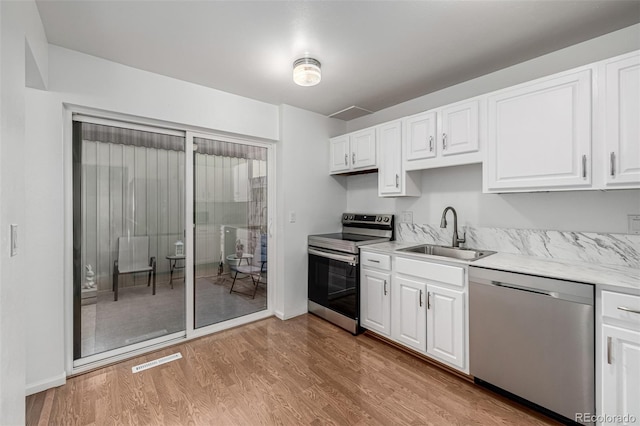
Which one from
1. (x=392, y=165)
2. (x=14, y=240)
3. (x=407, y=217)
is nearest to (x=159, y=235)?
(x=14, y=240)

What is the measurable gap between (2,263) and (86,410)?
133cm

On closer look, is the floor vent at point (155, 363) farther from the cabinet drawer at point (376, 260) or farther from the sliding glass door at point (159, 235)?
the cabinet drawer at point (376, 260)

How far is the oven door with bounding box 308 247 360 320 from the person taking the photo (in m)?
2.93

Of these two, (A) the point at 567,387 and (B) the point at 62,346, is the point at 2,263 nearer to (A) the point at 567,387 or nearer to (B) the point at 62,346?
(B) the point at 62,346

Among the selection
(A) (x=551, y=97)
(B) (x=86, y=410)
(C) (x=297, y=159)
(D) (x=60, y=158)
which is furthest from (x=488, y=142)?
(B) (x=86, y=410)

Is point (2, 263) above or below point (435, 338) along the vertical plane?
above

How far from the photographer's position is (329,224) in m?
3.73

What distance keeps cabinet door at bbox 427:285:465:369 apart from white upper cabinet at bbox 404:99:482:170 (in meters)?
1.10

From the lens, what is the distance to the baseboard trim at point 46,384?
6.52 ft

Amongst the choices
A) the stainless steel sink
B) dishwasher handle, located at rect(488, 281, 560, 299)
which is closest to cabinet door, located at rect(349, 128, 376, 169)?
the stainless steel sink

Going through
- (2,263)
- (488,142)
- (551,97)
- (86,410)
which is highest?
(551,97)

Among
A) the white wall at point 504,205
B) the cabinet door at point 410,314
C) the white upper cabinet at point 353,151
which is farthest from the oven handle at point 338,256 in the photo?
the white upper cabinet at point 353,151

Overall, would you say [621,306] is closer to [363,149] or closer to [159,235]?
[363,149]

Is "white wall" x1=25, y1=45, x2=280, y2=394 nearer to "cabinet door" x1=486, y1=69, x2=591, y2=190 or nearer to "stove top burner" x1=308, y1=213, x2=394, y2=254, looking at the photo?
"stove top burner" x1=308, y1=213, x2=394, y2=254
